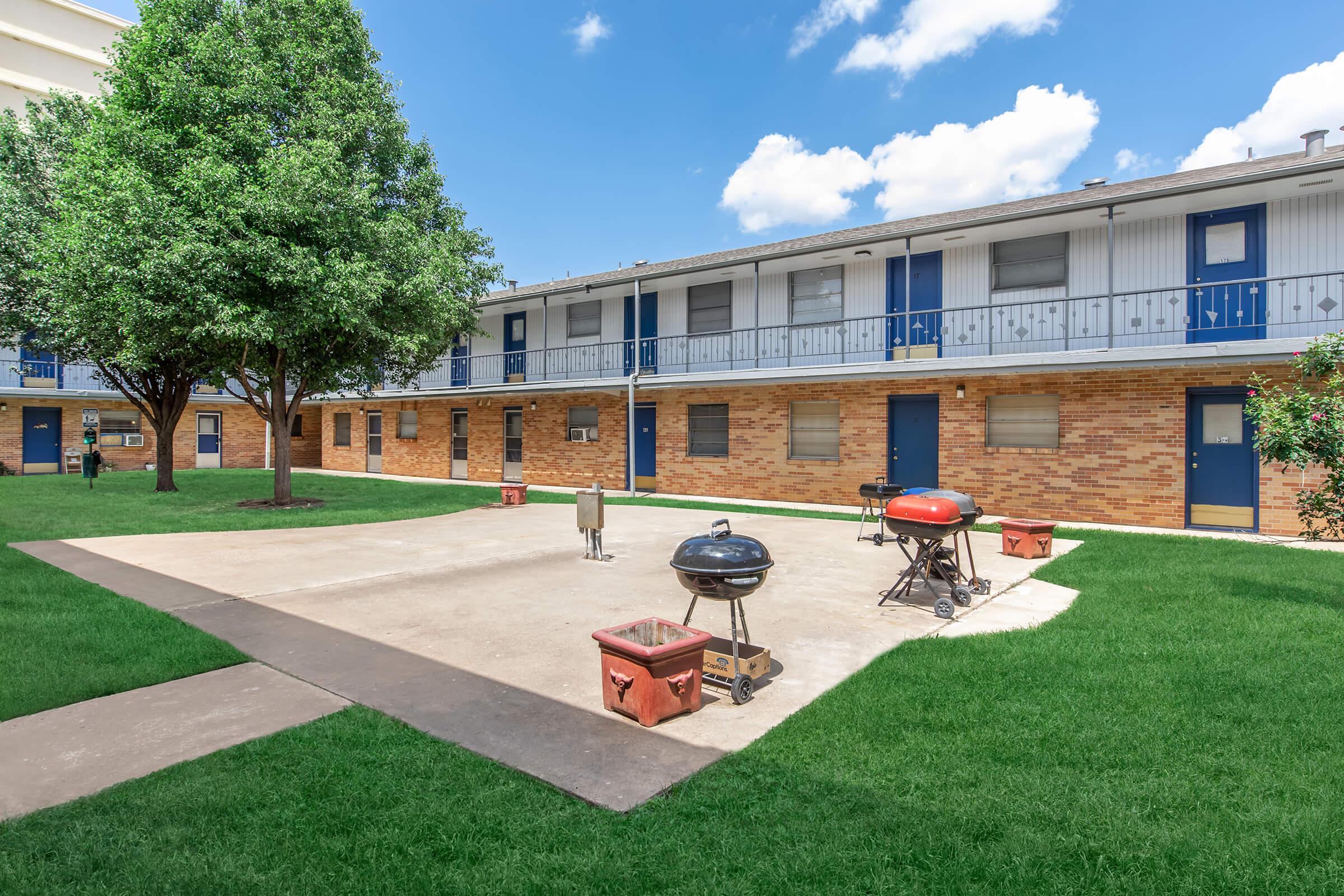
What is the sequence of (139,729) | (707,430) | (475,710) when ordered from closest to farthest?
(139,729)
(475,710)
(707,430)

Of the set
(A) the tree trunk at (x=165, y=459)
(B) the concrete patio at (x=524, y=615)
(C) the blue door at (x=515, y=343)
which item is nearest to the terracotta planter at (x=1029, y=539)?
(B) the concrete patio at (x=524, y=615)

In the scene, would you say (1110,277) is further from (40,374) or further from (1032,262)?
(40,374)

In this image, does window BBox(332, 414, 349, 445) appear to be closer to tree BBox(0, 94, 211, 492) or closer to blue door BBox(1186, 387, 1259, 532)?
tree BBox(0, 94, 211, 492)

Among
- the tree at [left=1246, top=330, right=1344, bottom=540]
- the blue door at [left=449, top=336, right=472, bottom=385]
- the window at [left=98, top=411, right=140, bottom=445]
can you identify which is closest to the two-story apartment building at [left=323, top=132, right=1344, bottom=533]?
the blue door at [left=449, top=336, right=472, bottom=385]

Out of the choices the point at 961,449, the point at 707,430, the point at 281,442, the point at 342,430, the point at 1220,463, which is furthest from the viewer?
the point at 342,430

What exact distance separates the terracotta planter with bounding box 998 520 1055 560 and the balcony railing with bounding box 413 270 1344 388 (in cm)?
419

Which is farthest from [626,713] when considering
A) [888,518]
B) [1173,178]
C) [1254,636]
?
[1173,178]

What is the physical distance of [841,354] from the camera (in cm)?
1537

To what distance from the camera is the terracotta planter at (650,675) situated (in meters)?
3.95

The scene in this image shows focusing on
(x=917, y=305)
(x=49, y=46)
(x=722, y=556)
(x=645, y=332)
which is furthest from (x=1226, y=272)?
(x=49, y=46)

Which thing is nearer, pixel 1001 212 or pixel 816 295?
pixel 1001 212

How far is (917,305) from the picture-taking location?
49.0 ft

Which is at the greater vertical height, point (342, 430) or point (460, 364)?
point (460, 364)

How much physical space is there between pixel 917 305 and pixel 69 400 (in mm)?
27701
